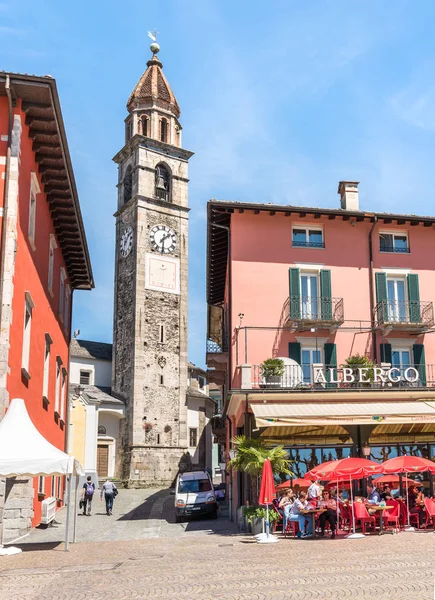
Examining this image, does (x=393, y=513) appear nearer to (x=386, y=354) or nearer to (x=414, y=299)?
(x=386, y=354)

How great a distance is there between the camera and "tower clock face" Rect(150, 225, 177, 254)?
53062mm

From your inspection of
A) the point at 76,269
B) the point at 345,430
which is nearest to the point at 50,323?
the point at 76,269

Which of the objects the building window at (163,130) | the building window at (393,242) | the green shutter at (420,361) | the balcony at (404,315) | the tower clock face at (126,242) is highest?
the building window at (163,130)

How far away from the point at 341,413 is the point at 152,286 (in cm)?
3262

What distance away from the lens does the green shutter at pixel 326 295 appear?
2541cm

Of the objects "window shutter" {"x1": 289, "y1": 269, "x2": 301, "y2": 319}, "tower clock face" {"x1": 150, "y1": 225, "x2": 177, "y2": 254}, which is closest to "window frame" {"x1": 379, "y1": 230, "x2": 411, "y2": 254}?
"window shutter" {"x1": 289, "y1": 269, "x2": 301, "y2": 319}

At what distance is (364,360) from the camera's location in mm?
23594

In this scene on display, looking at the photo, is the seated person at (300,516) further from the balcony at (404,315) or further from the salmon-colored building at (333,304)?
the balcony at (404,315)

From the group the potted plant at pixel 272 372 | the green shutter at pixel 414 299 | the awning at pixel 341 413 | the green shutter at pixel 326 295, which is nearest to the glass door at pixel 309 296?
the green shutter at pixel 326 295

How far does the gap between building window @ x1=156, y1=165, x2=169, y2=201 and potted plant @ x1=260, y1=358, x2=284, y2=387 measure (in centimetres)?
3355

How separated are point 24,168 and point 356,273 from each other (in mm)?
13063

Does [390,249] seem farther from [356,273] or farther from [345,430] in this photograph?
[345,430]

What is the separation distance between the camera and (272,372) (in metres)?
23.2

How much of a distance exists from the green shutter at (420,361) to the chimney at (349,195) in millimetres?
5943
